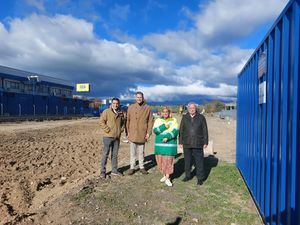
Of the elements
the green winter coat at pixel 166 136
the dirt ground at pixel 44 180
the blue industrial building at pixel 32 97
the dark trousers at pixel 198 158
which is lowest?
the dirt ground at pixel 44 180

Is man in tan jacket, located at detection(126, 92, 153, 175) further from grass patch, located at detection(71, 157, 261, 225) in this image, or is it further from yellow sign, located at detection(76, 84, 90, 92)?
yellow sign, located at detection(76, 84, 90, 92)

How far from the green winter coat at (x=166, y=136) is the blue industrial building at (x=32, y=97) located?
120ft

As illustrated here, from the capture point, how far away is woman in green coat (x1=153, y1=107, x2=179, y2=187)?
7.09 metres

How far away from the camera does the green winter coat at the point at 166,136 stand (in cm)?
710

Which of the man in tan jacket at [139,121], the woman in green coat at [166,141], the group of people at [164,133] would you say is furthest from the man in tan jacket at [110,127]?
the woman in green coat at [166,141]

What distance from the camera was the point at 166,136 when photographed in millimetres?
7098

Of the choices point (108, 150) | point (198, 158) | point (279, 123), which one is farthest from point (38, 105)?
point (279, 123)

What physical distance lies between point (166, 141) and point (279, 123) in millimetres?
3568

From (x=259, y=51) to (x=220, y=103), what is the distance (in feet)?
294

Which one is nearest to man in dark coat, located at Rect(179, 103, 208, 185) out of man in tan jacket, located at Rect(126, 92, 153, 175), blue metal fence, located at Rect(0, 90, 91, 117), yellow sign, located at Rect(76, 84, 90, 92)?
man in tan jacket, located at Rect(126, 92, 153, 175)

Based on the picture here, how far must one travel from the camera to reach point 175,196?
20.7 feet

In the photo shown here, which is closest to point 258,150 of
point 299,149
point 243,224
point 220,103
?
point 243,224

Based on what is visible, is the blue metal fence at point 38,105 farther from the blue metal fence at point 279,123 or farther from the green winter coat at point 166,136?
the blue metal fence at point 279,123

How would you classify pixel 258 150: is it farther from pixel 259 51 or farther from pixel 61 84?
pixel 61 84
